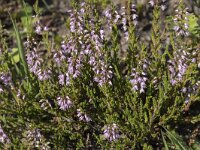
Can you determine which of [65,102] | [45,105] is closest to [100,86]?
[65,102]

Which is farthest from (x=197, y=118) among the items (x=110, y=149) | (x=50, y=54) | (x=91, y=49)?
(x=50, y=54)

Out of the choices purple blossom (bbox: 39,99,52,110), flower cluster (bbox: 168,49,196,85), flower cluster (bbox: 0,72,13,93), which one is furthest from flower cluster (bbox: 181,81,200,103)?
flower cluster (bbox: 0,72,13,93)

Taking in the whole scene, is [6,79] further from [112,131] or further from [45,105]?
[112,131]

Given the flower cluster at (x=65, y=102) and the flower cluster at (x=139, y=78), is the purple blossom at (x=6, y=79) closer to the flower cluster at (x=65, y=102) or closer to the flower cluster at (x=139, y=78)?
the flower cluster at (x=65, y=102)

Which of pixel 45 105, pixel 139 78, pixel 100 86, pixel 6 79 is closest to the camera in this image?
pixel 139 78

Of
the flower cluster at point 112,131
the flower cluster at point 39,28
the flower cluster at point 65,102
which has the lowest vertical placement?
the flower cluster at point 112,131

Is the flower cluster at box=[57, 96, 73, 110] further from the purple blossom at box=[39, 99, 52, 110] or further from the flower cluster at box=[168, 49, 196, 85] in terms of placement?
the flower cluster at box=[168, 49, 196, 85]

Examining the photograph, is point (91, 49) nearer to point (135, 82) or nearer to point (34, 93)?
point (135, 82)

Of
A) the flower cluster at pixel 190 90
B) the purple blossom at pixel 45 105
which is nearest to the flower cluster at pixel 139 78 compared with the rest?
the flower cluster at pixel 190 90
